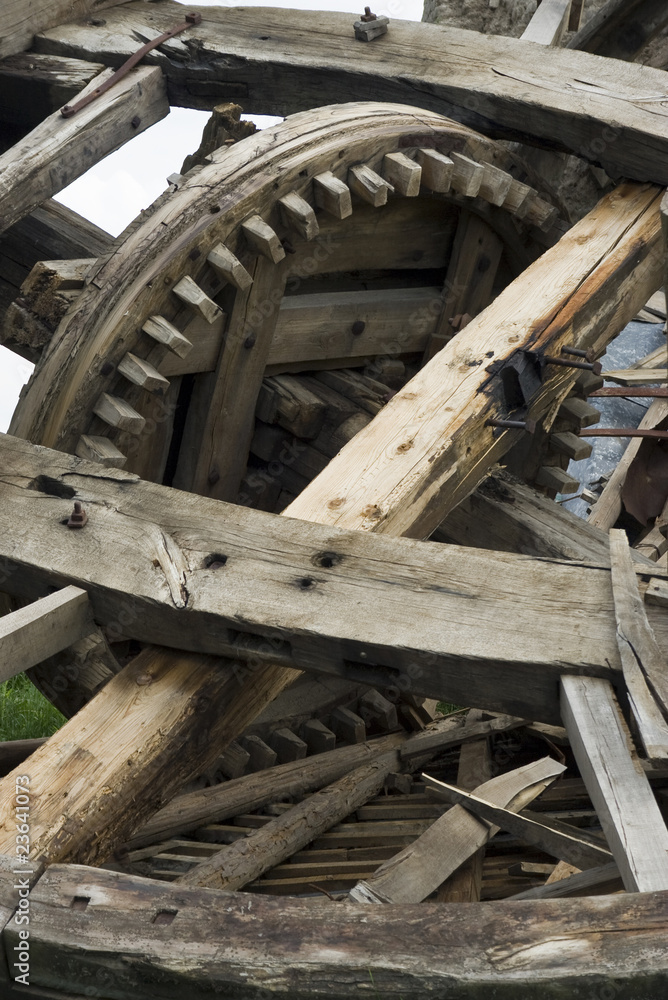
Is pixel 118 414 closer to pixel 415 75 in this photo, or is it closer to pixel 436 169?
pixel 436 169

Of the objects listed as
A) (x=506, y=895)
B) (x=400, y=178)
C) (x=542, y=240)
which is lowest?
(x=506, y=895)

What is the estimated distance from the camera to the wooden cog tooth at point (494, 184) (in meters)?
3.81

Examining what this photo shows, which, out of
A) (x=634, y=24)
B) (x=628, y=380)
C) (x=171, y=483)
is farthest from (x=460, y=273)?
(x=628, y=380)

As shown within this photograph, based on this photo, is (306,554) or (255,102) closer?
(306,554)

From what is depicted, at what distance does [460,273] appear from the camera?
4234 mm

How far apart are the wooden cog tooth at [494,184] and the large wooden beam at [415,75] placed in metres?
0.28

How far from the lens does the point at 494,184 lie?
3822 millimetres

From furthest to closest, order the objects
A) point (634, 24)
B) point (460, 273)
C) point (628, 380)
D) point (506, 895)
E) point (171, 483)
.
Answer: point (628, 380), point (634, 24), point (460, 273), point (171, 483), point (506, 895)

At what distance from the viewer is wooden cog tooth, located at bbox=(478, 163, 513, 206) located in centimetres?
381

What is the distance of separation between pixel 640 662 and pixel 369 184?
2030 millimetres

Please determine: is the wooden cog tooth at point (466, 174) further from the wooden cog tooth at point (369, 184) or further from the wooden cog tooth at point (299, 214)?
the wooden cog tooth at point (299, 214)

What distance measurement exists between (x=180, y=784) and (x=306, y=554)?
583 millimetres

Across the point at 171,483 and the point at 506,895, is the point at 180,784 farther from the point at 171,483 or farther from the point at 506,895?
the point at 171,483

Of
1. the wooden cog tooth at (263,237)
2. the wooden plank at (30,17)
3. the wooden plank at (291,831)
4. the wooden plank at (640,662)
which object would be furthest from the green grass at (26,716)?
the wooden plank at (640,662)
